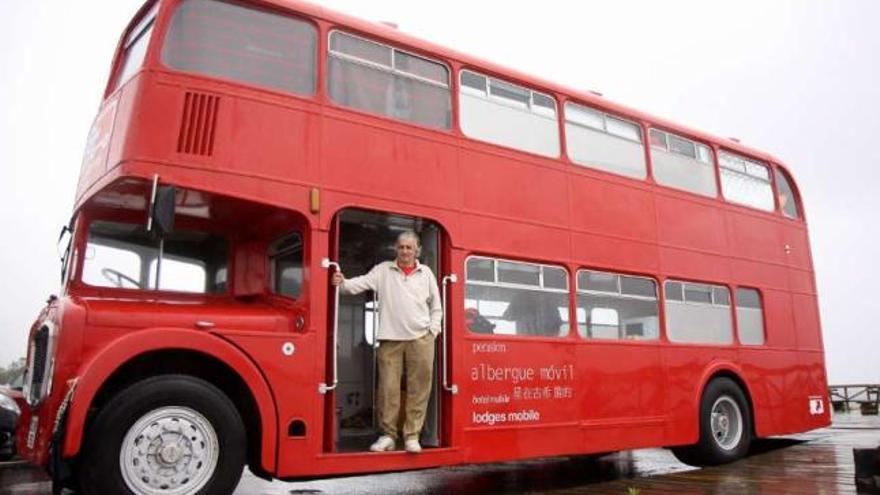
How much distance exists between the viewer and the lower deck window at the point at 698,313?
8.37 metres

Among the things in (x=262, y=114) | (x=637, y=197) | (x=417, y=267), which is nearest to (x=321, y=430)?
(x=417, y=267)

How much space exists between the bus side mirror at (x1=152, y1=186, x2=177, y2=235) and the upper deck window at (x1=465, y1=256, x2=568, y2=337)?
2688mm

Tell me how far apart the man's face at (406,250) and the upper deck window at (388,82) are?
3.70ft

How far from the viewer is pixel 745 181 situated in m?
9.91

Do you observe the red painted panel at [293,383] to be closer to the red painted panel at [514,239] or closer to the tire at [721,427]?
the red painted panel at [514,239]

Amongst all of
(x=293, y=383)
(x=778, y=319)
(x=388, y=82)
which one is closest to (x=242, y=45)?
(x=388, y=82)

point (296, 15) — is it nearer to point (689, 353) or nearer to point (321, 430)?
point (321, 430)

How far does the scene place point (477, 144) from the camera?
6891mm

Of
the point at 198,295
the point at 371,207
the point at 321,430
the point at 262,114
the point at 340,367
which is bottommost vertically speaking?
the point at 321,430

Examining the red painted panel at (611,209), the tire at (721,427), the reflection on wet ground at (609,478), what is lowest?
the reflection on wet ground at (609,478)

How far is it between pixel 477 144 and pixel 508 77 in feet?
2.93

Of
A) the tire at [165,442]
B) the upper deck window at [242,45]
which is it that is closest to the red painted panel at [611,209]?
the upper deck window at [242,45]

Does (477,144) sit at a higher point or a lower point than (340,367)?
higher

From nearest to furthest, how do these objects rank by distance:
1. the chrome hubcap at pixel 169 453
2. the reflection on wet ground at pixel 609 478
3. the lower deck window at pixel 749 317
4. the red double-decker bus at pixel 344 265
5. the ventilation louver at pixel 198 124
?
the chrome hubcap at pixel 169 453, the red double-decker bus at pixel 344 265, the ventilation louver at pixel 198 124, the reflection on wet ground at pixel 609 478, the lower deck window at pixel 749 317
